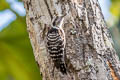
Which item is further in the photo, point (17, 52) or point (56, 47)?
point (17, 52)

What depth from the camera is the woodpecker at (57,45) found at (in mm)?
2192

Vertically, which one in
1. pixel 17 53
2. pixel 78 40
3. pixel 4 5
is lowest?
pixel 17 53

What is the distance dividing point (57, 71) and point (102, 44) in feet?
0.96

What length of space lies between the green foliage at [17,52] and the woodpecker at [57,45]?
0.75 m

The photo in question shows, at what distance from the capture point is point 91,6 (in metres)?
2.38

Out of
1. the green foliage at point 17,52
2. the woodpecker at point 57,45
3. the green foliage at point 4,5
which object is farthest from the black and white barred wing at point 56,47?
the green foliage at point 4,5

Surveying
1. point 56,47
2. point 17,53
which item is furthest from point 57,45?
point 17,53

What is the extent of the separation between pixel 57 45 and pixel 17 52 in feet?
3.14

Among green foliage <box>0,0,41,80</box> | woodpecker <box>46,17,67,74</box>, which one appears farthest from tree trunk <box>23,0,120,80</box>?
green foliage <box>0,0,41,80</box>

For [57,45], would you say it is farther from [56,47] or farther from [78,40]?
[78,40]

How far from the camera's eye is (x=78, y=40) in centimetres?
228

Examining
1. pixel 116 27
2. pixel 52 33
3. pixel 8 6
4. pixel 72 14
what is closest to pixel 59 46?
pixel 52 33

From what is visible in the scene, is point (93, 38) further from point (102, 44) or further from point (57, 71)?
point (57, 71)

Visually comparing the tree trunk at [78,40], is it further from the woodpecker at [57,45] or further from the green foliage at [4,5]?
the green foliage at [4,5]
